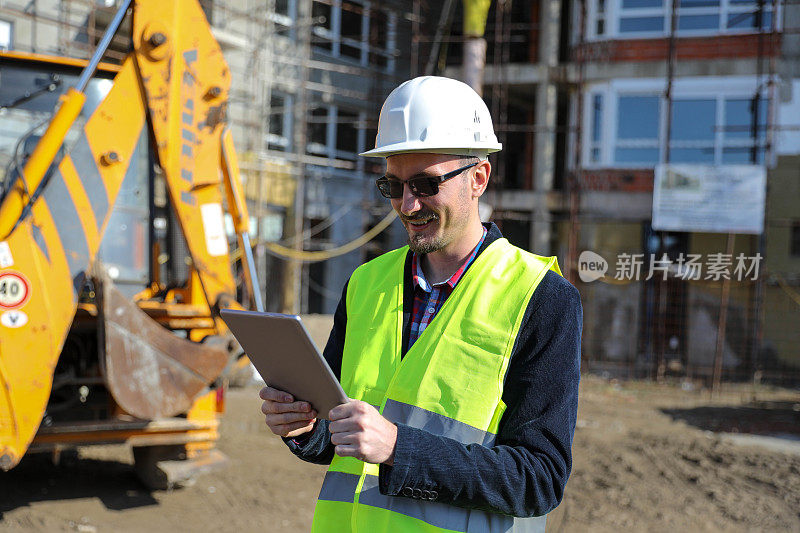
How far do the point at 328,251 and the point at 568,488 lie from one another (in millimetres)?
12723

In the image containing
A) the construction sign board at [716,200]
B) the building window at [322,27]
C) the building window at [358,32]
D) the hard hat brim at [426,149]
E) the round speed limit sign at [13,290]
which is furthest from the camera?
the building window at [358,32]

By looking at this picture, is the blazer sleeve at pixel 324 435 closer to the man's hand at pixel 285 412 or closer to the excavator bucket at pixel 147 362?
the man's hand at pixel 285 412

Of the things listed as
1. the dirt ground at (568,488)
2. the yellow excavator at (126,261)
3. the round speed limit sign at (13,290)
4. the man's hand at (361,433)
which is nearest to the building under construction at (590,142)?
the dirt ground at (568,488)

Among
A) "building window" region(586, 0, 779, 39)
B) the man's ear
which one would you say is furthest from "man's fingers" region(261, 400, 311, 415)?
"building window" region(586, 0, 779, 39)

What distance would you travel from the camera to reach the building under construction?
1450 cm

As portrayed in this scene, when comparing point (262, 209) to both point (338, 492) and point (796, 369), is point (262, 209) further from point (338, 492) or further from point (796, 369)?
point (338, 492)

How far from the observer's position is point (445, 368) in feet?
6.62

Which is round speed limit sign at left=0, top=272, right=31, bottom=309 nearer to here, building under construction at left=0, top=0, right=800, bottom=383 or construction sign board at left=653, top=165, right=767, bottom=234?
building under construction at left=0, top=0, right=800, bottom=383

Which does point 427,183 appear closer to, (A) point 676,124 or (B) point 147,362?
(B) point 147,362

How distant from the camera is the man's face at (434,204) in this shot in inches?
86.9

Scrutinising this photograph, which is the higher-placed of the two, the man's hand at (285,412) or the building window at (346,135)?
the building window at (346,135)

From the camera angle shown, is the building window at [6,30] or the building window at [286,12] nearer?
the building window at [6,30]

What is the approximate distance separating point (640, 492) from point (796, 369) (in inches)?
308

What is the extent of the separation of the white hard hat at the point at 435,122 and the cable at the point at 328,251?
15090 mm
